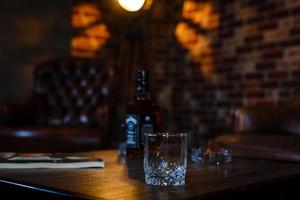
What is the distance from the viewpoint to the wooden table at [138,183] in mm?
829

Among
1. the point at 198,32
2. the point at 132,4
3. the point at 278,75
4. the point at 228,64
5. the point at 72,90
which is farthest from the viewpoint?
the point at 198,32

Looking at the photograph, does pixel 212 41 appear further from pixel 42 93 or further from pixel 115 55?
pixel 42 93

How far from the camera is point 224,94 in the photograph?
317 centimetres

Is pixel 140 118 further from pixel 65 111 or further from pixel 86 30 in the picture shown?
pixel 86 30

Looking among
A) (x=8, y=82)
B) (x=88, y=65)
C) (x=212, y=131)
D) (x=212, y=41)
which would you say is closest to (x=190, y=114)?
(x=212, y=131)

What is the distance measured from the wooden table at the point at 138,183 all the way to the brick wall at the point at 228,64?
1.63m

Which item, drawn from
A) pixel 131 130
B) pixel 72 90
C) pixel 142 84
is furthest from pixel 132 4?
pixel 72 90

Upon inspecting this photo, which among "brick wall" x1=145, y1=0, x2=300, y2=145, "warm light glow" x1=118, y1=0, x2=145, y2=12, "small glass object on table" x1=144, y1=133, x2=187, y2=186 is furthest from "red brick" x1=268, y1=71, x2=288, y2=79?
"small glass object on table" x1=144, y1=133, x2=187, y2=186

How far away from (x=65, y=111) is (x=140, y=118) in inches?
60.5

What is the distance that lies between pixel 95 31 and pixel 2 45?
28.2 inches

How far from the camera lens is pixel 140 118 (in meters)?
1.44

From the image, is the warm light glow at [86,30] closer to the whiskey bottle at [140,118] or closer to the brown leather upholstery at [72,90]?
the brown leather upholstery at [72,90]

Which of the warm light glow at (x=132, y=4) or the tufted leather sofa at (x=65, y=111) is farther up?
the warm light glow at (x=132, y=4)

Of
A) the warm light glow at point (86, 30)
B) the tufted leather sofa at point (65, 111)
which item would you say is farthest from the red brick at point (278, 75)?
the warm light glow at point (86, 30)
